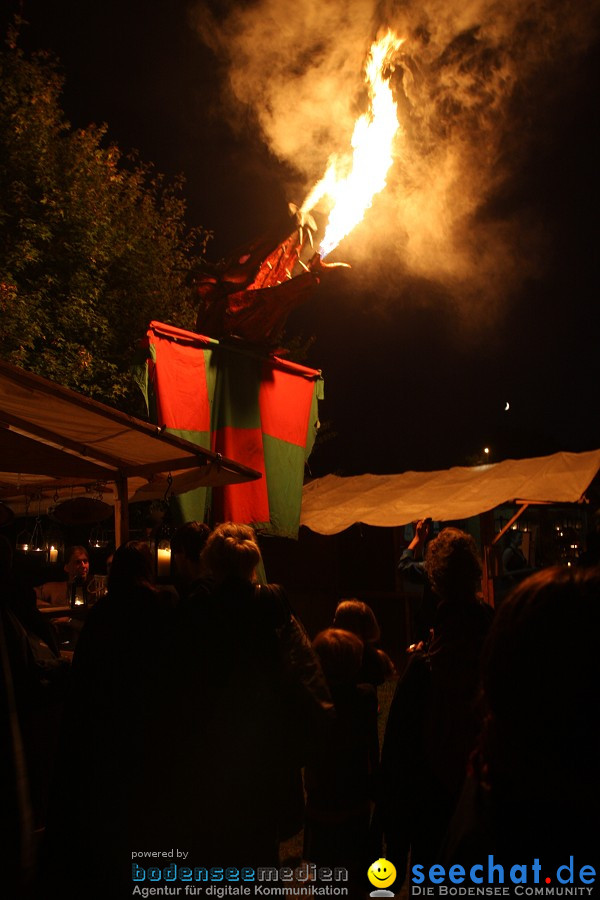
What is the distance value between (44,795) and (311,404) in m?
5.51

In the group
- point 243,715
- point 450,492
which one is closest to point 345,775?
point 243,715

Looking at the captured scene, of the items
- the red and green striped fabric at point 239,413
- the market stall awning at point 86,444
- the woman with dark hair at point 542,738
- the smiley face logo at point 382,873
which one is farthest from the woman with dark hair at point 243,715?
the red and green striped fabric at point 239,413

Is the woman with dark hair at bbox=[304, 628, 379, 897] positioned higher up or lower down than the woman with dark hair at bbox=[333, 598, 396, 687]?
lower down

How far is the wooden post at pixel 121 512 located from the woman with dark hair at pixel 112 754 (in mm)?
2599

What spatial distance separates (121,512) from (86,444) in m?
0.71

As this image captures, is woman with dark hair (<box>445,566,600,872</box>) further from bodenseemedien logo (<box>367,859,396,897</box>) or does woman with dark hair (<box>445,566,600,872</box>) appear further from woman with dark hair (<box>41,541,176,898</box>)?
bodenseemedien logo (<box>367,859,396,897</box>)

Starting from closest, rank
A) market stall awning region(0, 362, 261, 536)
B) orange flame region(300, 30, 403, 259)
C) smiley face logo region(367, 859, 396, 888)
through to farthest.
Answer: smiley face logo region(367, 859, 396, 888), market stall awning region(0, 362, 261, 536), orange flame region(300, 30, 403, 259)

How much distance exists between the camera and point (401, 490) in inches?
462

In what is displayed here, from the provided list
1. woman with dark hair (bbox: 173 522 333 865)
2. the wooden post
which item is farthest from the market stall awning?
woman with dark hair (bbox: 173 522 333 865)

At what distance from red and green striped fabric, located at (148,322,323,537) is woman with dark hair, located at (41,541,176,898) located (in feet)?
12.1

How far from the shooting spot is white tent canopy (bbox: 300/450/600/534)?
9391 mm

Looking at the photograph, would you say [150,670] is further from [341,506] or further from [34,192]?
[34,192]

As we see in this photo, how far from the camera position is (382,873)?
2.94 m

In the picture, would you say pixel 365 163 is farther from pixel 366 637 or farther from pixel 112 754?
pixel 112 754
